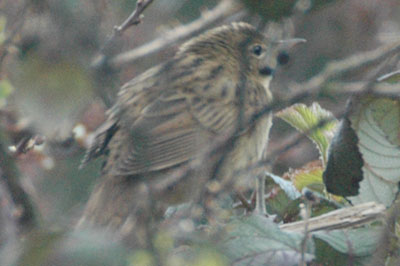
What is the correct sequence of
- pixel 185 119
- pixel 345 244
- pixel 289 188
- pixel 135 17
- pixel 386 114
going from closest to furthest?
pixel 135 17
pixel 345 244
pixel 386 114
pixel 289 188
pixel 185 119

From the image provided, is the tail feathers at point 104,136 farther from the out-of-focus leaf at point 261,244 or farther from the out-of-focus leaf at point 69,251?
the out-of-focus leaf at point 69,251

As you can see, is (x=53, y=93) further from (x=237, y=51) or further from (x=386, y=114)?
(x=237, y=51)

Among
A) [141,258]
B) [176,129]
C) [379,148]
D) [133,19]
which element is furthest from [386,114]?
[141,258]

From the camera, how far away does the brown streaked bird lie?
3113 millimetres

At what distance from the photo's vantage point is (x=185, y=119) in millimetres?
3762

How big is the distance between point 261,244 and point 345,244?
13.1 inches

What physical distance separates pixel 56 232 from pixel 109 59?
44 centimetres

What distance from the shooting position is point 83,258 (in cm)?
110

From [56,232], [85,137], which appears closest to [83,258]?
[56,232]

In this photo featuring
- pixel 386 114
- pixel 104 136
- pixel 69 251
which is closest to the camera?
pixel 69 251

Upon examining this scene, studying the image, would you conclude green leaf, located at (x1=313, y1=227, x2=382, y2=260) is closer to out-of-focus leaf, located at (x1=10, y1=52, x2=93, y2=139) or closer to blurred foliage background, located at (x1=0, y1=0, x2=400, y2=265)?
blurred foliage background, located at (x1=0, y1=0, x2=400, y2=265)

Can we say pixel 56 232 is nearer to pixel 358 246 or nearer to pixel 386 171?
pixel 358 246

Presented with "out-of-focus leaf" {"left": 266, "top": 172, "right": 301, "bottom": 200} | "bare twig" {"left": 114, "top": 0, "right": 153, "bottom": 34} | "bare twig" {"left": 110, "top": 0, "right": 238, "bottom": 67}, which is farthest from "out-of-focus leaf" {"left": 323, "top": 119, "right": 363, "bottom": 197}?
"bare twig" {"left": 110, "top": 0, "right": 238, "bottom": 67}

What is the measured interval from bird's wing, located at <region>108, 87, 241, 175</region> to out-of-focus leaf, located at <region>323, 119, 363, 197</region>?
34.8 inches
